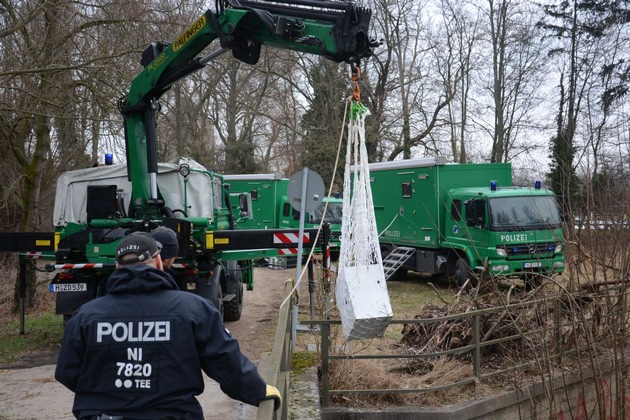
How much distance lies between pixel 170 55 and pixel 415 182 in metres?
9.84

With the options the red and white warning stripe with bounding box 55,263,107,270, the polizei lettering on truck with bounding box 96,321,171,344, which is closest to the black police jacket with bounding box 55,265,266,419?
the polizei lettering on truck with bounding box 96,321,171,344

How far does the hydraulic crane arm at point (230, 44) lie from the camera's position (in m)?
6.93

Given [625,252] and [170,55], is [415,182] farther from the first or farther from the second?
[625,252]

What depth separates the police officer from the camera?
10.2 ft

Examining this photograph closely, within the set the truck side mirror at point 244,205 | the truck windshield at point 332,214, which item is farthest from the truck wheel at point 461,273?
the truck windshield at point 332,214

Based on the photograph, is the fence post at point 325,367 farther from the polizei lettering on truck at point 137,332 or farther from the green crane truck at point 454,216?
the green crane truck at point 454,216

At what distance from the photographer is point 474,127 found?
36562mm

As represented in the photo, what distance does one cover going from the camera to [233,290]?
1221cm

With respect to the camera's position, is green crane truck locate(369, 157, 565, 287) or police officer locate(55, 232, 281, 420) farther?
green crane truck locate(369, 157, 565, 287)

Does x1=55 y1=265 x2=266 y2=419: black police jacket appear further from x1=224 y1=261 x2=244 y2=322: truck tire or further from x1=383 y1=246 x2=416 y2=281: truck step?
x1=383 y1=246 x2=416 y2=281: truck step

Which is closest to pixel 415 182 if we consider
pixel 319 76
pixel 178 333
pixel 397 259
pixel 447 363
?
pixel 397 259

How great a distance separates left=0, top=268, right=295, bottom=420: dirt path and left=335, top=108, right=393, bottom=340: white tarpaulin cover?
7.48 ft

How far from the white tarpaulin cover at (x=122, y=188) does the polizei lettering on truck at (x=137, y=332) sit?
25.0 ft

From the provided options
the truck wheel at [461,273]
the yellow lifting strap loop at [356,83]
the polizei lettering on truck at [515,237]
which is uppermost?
the yellow lifting strap loop at [356,83]
